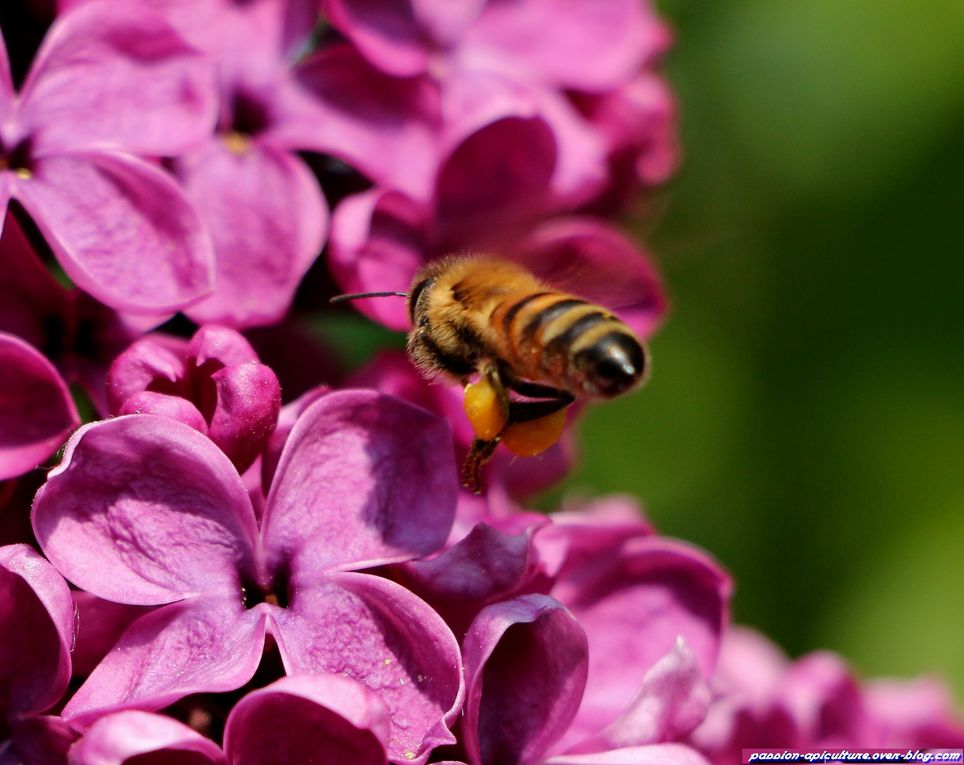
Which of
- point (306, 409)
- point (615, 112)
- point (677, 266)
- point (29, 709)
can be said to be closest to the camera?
point (29, 709)

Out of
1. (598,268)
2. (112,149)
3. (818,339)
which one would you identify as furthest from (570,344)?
(818,339)

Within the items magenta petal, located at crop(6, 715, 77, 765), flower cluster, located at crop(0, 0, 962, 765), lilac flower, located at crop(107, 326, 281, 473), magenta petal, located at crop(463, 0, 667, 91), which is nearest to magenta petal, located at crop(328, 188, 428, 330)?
flower cluster, located at crop(0, 0, 962, 765)

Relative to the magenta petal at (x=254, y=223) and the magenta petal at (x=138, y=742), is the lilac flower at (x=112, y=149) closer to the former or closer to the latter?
the magenta petal at (x=254, y=223)

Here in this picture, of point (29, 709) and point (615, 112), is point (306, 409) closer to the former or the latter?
point (29, 709)

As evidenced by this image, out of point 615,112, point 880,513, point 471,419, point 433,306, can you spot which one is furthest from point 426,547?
point 880,513

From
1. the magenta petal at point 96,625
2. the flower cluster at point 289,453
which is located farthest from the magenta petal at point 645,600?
the magenta petal at point 96,625
